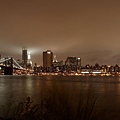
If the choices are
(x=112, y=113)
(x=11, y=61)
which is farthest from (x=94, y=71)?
(x=112, y=113)

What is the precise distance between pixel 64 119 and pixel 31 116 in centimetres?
108

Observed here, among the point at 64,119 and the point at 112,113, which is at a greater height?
the point at 64,119

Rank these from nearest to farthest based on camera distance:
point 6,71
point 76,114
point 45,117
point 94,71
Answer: point 76,114 < point 45,117 < point 6,71 < point 94,71

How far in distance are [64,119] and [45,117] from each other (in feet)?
2.34

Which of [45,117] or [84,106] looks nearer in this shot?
[84,106]

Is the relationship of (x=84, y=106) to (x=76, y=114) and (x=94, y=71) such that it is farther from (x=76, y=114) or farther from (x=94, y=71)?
(x=94, y=71)

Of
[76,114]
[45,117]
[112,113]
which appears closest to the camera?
[76,114]

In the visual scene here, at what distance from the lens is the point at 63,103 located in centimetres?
560

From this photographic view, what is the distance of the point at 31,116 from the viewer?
620 cm

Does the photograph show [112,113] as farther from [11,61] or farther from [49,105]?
[11,61]

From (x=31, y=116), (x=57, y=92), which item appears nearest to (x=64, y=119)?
(x=57, y=92)

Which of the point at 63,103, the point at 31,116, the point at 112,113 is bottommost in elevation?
the point at 112,113

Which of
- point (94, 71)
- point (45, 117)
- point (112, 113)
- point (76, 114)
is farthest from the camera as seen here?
point (94, 71)

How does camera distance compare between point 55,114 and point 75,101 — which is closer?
point 55,114
